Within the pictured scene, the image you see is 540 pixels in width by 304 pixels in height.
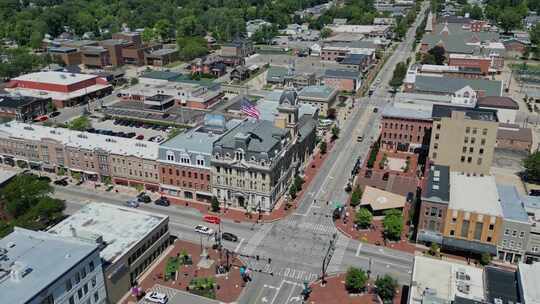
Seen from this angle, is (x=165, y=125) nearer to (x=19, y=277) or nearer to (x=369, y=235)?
(x=369, y=235)

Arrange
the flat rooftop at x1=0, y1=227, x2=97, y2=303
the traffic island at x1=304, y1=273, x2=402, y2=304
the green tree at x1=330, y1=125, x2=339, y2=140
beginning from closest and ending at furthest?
the flat rooftop at x1=0, y1=227, x2=97, y2=303 → the traffic island at x1=304, y1=273, x2=402, y2=304 → the green tree at x1=330, y1=125, x2=339, y2=140

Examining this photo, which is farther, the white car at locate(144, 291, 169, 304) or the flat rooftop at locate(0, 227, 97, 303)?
the white car at locate(144, 291, 169, 304)

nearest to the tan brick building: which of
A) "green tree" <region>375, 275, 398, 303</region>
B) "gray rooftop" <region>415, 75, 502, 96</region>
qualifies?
"green tree" <region>375, 275, 398, 303</region>

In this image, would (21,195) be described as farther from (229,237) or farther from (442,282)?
(442,282)

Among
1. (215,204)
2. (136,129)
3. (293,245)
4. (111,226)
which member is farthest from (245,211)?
(136,129)

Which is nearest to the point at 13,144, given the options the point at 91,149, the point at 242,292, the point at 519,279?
the point at 91,149

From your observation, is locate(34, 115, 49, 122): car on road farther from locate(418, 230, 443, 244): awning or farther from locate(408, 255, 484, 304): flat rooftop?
locate(408, 255, 484, 304): flat rooftop

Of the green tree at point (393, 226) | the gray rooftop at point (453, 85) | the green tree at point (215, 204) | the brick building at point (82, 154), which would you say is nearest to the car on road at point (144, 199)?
the brick building at point (82, 154)
